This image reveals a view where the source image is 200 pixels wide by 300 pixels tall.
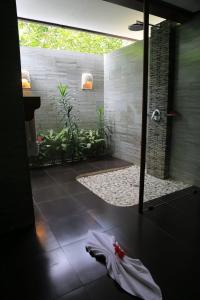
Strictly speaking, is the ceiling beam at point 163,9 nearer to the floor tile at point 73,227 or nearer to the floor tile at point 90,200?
the floor tile at point 90,200

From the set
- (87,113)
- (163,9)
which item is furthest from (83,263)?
(87,113)

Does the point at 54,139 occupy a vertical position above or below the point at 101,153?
above

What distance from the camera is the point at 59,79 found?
15.0 feet

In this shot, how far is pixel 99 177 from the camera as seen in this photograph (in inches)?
144

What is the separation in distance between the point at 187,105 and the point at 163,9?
50.8 inches

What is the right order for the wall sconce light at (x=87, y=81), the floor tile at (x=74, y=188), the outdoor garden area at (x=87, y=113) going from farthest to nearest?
the wall sconce light at (x=87, y=81), the outdoor garden area at (x=87, y=113), the floor tile at (x=74, y=188)

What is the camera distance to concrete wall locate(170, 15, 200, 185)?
2.87 metres

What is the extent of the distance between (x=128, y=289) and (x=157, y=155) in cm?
241

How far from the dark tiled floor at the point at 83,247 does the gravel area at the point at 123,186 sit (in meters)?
0.15

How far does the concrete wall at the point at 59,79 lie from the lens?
4312 mm

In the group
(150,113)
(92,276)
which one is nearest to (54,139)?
(150,113)

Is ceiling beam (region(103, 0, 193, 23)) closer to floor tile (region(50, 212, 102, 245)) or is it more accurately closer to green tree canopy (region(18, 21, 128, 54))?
floor tile (region(50, 212, 102, 245))

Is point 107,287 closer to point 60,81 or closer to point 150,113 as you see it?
point 150,113

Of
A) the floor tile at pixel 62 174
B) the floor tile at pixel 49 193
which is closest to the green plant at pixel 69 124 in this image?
the floor tile at pixel 62 174
